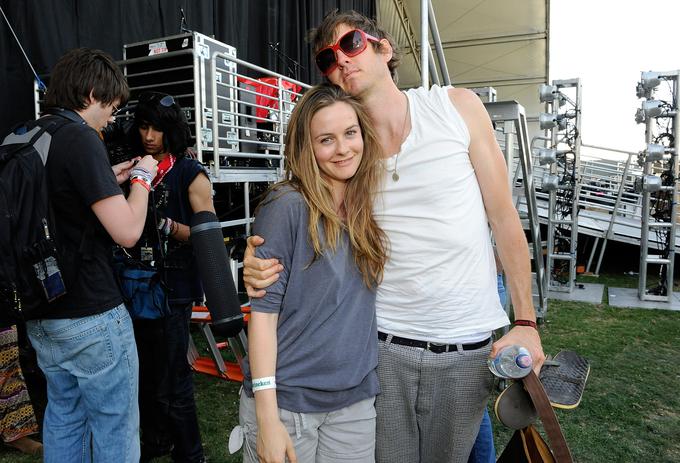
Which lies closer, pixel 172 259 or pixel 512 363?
pixel 512 363

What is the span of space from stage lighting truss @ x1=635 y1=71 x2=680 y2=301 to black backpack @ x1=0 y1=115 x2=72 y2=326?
656 centimetres

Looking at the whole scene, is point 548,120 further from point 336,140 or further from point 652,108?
point 336,140

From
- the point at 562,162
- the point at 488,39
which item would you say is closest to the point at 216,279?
the point at 562,162

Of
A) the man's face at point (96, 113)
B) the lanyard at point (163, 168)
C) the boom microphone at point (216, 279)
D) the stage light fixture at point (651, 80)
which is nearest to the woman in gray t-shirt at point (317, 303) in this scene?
the boom microphone at point (216, 279)

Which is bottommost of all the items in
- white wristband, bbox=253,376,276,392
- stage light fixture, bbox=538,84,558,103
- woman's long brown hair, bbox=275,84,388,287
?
white wristband, bbox=253,376,276,392

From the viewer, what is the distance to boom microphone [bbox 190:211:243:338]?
1.76 m

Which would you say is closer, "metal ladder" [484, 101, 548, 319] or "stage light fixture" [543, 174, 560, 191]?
"metal ladder" [484, 101, 548, 319]

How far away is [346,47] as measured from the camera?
1.43 metres

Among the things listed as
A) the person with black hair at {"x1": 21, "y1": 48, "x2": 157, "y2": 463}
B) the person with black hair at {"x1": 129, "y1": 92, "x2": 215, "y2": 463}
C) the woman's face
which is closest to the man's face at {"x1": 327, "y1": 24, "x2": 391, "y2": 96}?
the woman's face

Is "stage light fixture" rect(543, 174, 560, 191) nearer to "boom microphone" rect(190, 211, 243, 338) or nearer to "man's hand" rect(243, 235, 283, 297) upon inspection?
"boom microphone" rect(190, 211, 243, 338)

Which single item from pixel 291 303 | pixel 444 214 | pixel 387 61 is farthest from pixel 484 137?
pixel 291 303

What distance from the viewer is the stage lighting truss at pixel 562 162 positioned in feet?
21.7

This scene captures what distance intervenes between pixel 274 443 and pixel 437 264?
0.62m

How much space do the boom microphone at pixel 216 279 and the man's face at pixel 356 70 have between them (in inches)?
27.8
